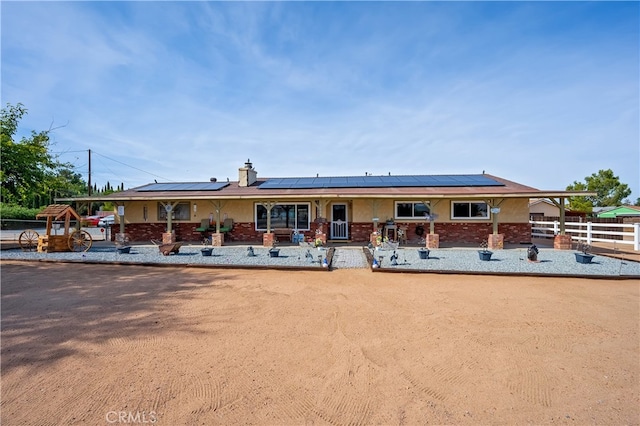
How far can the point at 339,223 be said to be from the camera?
14.2 meters

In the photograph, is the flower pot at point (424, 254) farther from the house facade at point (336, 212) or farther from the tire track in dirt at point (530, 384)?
the tire track in dirt at point (530, 384)

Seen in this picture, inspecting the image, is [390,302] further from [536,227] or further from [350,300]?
[536,227]

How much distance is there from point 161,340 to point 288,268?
4.62 m

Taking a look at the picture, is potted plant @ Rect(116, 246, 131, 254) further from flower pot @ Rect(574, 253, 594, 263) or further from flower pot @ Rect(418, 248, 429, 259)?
flower pot @ Rect(574, 253, 594, 263)

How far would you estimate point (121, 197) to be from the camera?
13.1 meters

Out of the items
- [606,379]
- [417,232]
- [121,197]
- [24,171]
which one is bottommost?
[606,379]

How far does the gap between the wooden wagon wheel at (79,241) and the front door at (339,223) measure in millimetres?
10468


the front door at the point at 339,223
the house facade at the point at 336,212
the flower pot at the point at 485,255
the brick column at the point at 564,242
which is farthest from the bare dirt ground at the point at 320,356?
the front door at the point at 339,223

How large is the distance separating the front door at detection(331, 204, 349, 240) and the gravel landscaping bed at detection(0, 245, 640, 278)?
2.16 metres

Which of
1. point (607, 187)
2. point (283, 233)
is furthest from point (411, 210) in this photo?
point (607, 187)

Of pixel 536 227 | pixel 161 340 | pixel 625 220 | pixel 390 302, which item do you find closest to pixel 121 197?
pixel 161 340

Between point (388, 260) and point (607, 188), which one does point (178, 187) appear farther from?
point (607, 188)

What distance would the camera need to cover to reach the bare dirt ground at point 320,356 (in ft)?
8.60

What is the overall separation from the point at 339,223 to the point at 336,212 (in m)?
0.60
